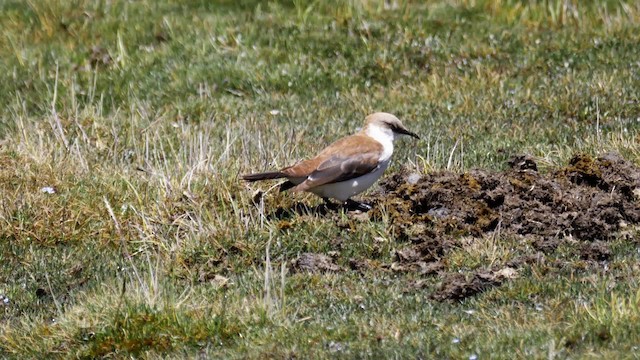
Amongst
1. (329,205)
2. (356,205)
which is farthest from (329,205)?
(356,205)

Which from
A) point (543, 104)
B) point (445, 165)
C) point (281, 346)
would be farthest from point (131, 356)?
point (543, 104)

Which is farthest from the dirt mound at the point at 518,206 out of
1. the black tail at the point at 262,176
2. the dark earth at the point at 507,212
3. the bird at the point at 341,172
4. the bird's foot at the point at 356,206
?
the black tail at the point at 262,176

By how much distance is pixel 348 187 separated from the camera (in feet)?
28.9

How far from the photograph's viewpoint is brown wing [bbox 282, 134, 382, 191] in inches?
344

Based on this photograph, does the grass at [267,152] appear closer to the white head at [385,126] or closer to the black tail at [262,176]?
the black tail at [262,176]

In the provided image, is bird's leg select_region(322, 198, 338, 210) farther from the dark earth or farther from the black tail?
the black tail

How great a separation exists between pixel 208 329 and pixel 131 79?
706 cm

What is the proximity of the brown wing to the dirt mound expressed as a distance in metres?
0.31

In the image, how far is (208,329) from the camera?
267 inches

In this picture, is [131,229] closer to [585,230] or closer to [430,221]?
[430,221]

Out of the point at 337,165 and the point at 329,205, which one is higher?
the point at 337,165

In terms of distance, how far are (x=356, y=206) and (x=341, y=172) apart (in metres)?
0.33

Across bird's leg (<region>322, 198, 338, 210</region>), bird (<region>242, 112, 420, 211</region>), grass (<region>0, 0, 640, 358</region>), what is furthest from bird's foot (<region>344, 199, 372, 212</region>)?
grass (<region>0, 0, 640, 358</region>)

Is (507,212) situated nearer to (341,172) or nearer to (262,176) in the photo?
(341,172)
